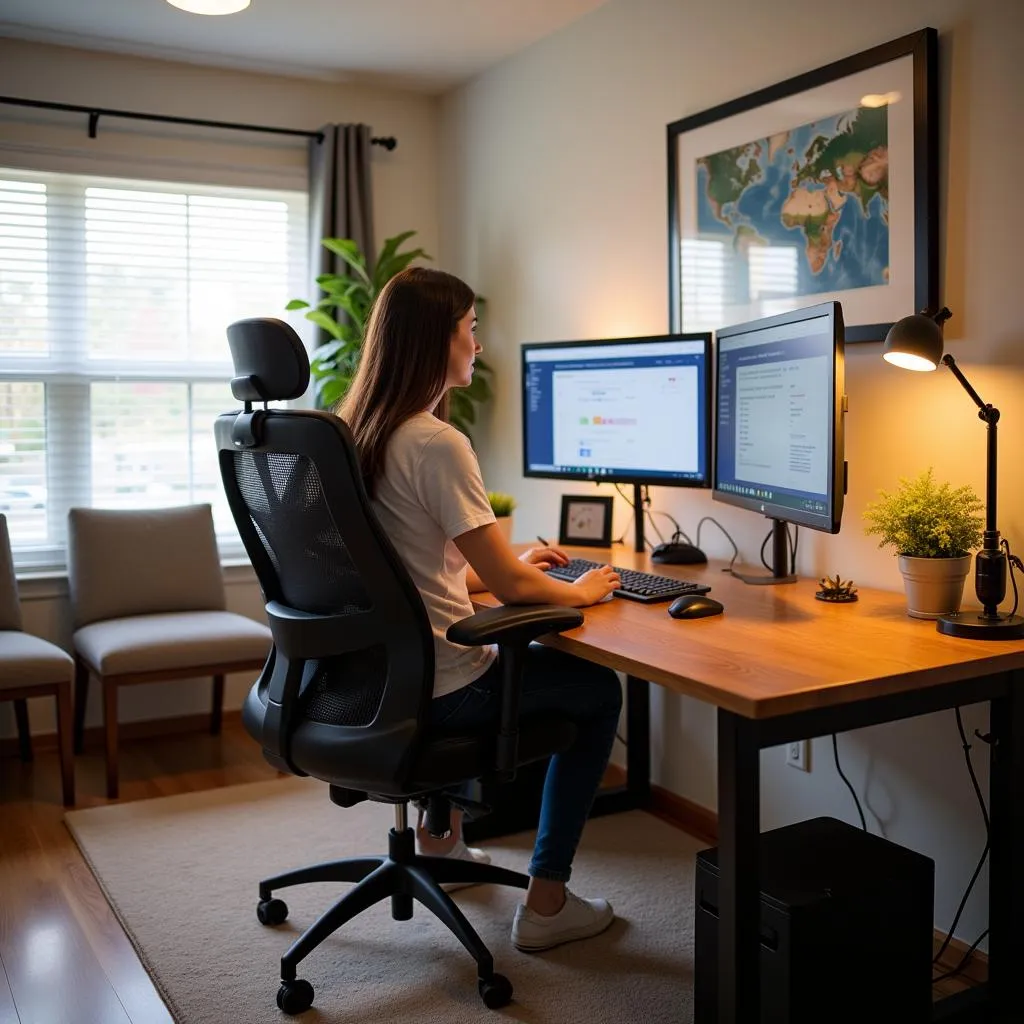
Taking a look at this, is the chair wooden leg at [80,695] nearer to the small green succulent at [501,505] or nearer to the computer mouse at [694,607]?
the small green succulent at [501,505]

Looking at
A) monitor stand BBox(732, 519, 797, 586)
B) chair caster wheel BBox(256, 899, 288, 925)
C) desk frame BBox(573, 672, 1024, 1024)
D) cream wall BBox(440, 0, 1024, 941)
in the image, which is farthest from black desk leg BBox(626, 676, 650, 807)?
desk frame BBox(573, 672, 1024, 1024)

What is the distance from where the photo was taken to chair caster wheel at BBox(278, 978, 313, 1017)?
2.07m

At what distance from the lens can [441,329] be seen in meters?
2.05

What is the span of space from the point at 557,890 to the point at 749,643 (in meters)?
0.82

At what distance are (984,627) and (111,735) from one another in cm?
245

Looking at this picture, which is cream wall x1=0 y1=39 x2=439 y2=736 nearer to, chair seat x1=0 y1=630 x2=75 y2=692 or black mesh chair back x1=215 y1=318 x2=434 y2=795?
chair seat x1=0 y1=630 x2=75 y2=692

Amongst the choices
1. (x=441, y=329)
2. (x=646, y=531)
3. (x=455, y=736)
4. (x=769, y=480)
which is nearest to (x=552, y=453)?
(x=646, y=531)

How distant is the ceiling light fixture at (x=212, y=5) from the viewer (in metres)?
2.95

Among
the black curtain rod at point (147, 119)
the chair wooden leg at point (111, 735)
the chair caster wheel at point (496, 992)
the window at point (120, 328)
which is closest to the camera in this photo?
the chair caster wheel at point (496, 992)

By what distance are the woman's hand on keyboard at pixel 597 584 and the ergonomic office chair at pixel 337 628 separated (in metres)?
0.24

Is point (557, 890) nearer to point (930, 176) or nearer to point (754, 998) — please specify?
point (754, 998)

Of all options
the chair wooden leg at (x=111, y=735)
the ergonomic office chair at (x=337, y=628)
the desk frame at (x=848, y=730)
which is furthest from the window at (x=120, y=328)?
the desk frame at (x=848, y=730)

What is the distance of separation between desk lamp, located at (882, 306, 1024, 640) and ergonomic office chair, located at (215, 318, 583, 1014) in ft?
2.21

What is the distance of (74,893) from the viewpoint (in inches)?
103
